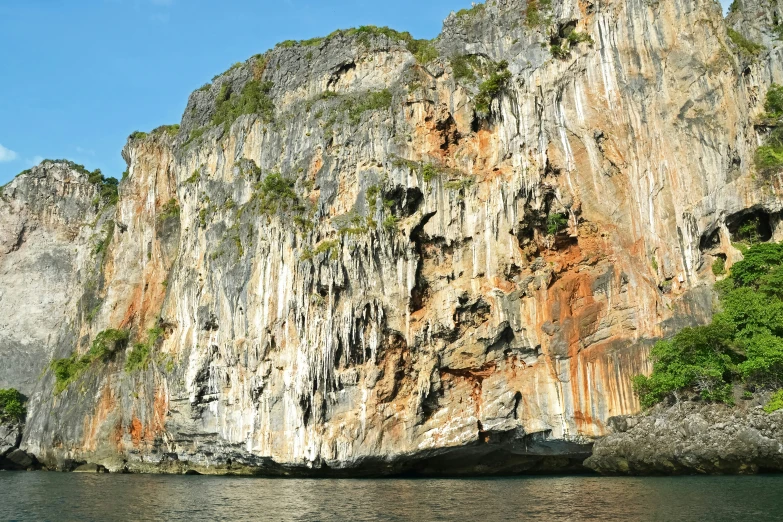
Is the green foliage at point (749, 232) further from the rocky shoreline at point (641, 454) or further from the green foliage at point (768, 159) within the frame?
the rocky shoreline at point (641, 454)

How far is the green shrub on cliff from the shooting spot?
2602cm

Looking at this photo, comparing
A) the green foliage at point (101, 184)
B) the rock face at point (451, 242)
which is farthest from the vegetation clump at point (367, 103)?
the green foliage at point (101, 184)

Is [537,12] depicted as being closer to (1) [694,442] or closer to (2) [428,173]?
(2) [428,173]

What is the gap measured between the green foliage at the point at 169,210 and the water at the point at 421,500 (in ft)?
73.7

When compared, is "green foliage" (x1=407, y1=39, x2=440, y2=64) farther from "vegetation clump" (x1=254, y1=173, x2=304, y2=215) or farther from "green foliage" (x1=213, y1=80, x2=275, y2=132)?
"vegetation clump" (x1=254, y1=173, x2=304, y2=215)

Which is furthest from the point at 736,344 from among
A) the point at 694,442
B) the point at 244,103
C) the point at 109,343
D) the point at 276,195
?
the point at 109,343

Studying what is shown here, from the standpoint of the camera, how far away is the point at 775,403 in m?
25.0

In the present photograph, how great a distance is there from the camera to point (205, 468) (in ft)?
138

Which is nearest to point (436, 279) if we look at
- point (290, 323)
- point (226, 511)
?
point (290, 323)

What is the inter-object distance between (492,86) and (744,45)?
39.9 feet

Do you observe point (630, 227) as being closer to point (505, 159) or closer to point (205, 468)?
point (505, 159)

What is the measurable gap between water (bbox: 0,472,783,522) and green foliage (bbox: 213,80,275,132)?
2412cm

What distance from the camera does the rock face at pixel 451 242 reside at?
3167cm

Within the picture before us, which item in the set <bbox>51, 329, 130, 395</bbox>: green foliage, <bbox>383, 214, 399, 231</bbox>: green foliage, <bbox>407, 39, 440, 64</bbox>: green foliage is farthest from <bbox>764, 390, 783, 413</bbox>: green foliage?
<bbox>51, 329, 130, 395</bbox>: green foliage
